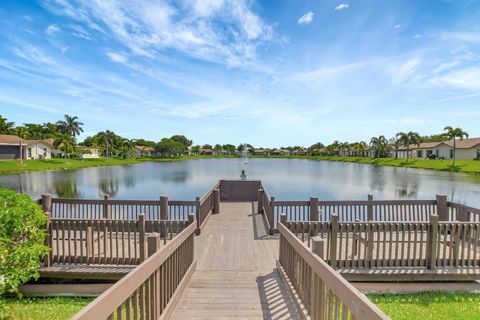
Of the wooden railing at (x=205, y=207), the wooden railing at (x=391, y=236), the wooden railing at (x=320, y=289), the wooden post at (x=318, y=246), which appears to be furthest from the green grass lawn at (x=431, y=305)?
the wooden railing at (x=205, y=207)

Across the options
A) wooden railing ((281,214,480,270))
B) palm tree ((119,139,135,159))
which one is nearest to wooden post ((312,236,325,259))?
wooden railing ((281,214,480,270))

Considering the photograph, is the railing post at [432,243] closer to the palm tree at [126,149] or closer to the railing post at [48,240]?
the railing post at [48,240]

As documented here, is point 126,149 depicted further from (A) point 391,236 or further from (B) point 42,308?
(A) point 391,236

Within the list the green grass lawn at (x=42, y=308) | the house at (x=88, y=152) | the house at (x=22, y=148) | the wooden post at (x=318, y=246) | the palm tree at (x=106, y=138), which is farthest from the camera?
the palm tree at (x=106, y=138)

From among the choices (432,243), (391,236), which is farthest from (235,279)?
(432,243)

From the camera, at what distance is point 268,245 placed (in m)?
7.49

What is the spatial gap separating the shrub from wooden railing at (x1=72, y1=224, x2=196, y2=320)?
245cm

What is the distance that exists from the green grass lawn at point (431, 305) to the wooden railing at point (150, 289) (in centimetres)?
354

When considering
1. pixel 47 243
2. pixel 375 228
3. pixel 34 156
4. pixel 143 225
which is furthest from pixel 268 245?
pixel 34 156

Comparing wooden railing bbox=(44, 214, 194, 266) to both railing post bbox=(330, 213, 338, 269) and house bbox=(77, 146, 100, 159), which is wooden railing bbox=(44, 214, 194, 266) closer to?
railing post bbox=(330, 213, 338, 269)

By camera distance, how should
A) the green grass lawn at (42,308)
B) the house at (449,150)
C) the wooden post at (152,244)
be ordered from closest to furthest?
the wooden post at (152,244) < the green grass lawn at (42,308) < the house at (449,150)

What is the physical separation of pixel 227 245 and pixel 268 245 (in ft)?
3.52

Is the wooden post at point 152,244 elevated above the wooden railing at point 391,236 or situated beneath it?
elevated above

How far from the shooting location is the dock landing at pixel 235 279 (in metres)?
3.93
